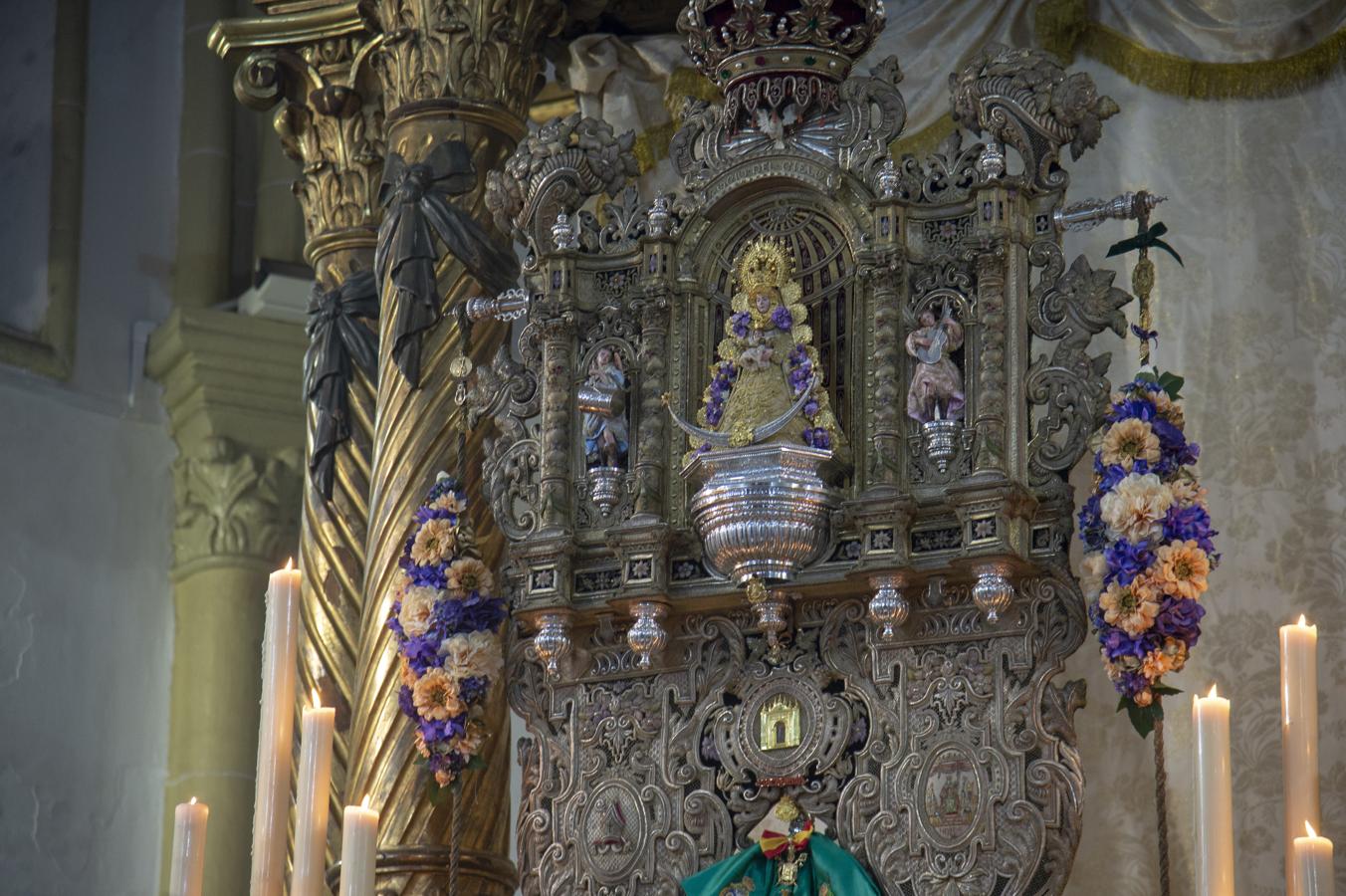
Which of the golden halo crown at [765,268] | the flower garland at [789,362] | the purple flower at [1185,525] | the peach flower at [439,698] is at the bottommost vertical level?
the peach flower at [439,698]

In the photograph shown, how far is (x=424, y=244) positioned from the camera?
681 centimetres

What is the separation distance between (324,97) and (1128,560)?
3.33 meters

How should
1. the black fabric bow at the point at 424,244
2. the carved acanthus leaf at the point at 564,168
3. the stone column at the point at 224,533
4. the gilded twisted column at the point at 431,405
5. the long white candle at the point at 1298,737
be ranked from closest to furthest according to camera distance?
the long white candle at the point at 1298,737
the carved acanthus leaf at the point at 564,168
the gilded twisted column at the point at 431,405
the black fabric bow at the point at 424,244
the stone column at the point at 224,533

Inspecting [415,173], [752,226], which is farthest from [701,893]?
[415,173]

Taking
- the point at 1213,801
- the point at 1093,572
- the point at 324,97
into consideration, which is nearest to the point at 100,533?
the point at 324,97

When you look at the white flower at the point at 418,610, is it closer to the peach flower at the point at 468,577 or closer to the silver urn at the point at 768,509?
the peach flower at the point at 468,577

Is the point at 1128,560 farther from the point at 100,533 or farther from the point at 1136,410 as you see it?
the point at 100,533

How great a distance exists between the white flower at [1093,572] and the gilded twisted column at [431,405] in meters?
1.71

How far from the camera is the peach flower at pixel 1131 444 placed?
17.4ft

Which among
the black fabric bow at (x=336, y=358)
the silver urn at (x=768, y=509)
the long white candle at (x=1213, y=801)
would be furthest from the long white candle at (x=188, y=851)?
the black fabric bow at (x=336, y=358)

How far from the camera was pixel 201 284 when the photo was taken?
8.84 metres

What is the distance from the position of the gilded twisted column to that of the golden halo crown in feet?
2.66

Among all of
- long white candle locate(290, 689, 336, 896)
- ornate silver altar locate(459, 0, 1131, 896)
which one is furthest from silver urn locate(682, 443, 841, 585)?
long white candle locate(290, 689, 336, 896)

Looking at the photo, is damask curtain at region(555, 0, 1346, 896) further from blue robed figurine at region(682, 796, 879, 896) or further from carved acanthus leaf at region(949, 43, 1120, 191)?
blue robed figurine at region(682, 796, 879, 896)
